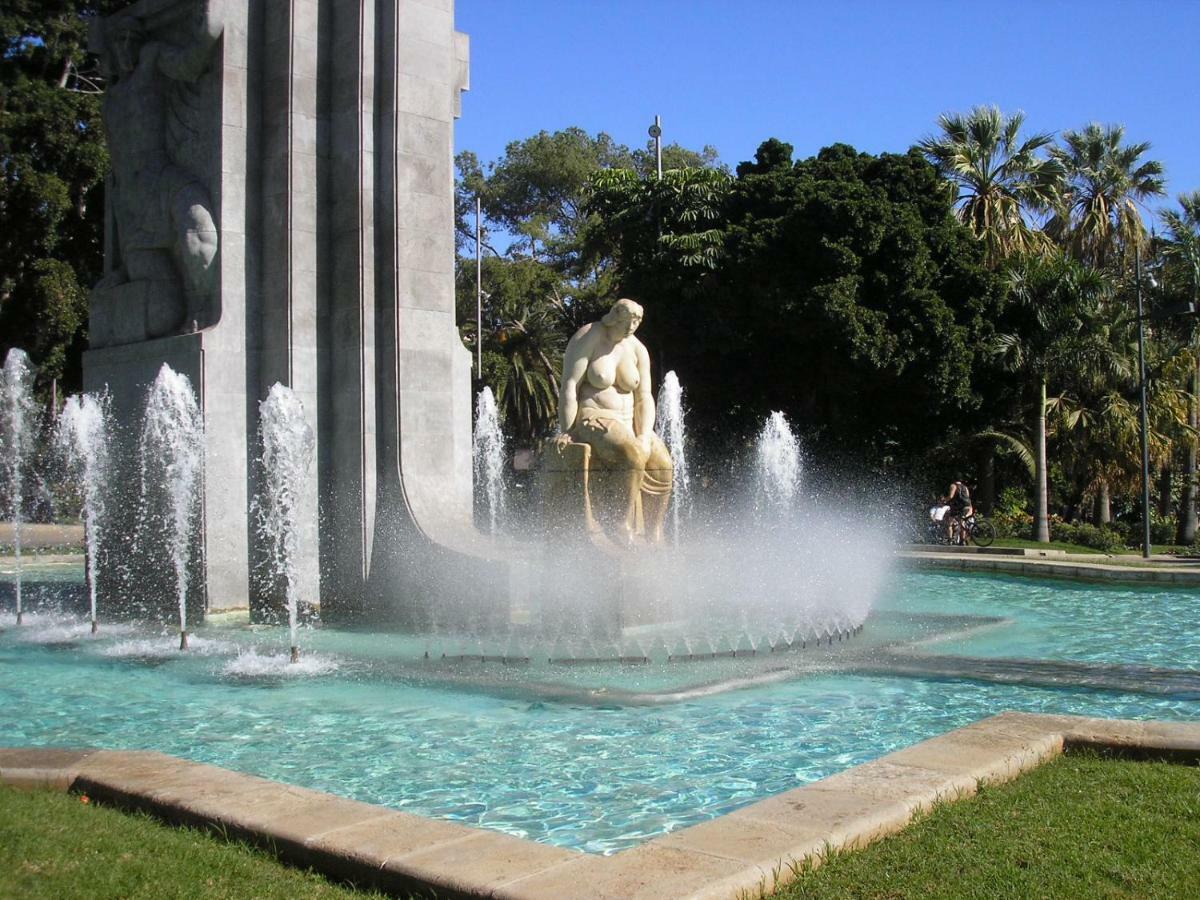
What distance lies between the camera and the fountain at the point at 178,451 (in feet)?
38.6

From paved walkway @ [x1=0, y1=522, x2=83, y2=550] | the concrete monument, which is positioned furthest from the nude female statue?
paved walkway @ [x1=0, y1=522, x2=83, y2=550]

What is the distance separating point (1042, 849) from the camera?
419 centimetres

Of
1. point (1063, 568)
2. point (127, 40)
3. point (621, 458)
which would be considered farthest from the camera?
point (1063, 568)

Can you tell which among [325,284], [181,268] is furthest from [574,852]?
[181,268]

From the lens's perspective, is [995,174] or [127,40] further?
[995,174]

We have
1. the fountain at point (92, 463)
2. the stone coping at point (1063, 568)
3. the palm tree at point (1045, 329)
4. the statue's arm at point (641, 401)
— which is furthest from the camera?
the palm tree at point (1045, 329)

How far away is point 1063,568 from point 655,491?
26.2 ft

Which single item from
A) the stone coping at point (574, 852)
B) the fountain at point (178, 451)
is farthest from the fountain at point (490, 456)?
the stone coping at point (574, 852)

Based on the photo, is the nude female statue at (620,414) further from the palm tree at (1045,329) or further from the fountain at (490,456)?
the palm tree at (1045,329)

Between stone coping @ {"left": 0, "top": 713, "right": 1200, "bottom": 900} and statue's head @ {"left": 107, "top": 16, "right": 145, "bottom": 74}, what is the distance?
945 centimetres

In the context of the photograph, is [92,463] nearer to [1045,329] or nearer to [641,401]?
[641,401]

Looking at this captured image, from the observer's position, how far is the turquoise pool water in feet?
18.7

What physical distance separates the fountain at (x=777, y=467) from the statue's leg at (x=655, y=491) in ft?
33.3

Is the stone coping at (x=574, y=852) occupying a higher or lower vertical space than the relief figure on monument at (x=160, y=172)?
lower
